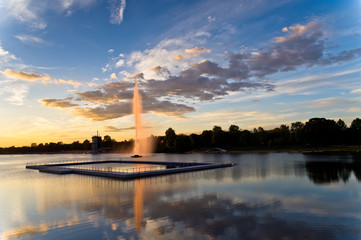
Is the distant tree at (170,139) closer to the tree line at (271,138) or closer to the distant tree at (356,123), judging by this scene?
the tree line at (271,138)

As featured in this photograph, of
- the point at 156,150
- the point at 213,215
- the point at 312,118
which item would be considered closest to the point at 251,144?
the point at 312,118

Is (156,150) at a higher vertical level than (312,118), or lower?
lower

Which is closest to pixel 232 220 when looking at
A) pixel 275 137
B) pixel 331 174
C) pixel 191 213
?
pixel 191 213

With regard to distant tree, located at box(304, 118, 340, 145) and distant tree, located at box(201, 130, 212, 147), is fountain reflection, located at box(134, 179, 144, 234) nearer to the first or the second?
distant tree, located at box(304, 118, 340, 145)

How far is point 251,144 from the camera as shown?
449ft

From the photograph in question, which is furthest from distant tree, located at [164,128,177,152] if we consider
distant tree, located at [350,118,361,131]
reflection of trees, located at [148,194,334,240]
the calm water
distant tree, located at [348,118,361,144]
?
reflection of trees, located at [148,194,334,240]

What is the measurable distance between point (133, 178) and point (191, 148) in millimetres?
118433

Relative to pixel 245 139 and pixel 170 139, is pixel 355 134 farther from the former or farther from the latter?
pixel 170 139

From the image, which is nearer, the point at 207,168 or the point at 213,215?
the point at 213,215

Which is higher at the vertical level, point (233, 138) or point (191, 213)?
point (233, 138)

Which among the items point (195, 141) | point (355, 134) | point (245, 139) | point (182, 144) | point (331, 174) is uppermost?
point (195, 141)

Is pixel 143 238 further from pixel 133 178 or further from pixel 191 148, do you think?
pixel 191 148

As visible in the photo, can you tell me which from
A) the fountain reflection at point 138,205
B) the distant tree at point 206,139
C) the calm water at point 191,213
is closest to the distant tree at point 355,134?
the distant tree at point 206,139

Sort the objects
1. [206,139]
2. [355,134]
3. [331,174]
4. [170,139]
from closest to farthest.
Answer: [331,174]
[355,134]
[170,139]
[206,139]
